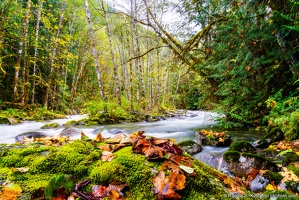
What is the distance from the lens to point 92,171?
146 centimetres

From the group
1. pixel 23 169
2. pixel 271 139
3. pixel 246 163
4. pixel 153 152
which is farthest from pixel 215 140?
pixel 23 169

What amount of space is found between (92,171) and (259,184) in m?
2.57

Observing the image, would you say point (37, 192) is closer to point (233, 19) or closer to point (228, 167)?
point (228, 167)

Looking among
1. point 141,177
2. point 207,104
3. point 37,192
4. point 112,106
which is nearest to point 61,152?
point 37,192

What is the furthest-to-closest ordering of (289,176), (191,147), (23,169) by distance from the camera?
(191,147) < (289,176) < (23,169)

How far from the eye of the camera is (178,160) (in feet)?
5.03

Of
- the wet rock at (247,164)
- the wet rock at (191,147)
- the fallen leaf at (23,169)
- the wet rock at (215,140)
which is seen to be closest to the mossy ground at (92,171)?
the fallen leaf at (23,169)

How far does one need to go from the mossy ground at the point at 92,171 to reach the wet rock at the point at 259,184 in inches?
64.9

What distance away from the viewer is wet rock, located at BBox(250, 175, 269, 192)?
9.04ft

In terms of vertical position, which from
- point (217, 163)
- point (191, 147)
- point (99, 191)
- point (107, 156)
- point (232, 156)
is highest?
point (107, 156)

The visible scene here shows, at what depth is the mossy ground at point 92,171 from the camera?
128 cm

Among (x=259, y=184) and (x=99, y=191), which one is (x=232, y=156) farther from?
(x=99, y=191)

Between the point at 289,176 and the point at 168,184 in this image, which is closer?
the point at 168,184

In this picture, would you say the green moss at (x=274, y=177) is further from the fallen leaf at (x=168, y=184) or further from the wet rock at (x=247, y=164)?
the fallen leaf at (x=168, y=184)
